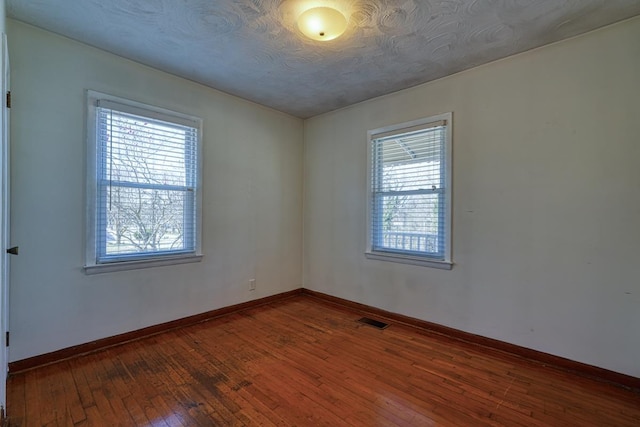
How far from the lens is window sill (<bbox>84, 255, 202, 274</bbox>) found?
252 cm

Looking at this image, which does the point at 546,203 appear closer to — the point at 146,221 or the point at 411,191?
the point at 411,191

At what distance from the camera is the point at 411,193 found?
3219mm

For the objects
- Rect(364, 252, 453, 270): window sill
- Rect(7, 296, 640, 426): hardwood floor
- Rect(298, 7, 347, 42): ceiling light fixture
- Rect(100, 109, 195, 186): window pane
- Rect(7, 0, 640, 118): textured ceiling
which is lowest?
Rect(7, 296, 640, 426): hardwood floor

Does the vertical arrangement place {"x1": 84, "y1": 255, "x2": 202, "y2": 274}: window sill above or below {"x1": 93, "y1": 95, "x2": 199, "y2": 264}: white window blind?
below

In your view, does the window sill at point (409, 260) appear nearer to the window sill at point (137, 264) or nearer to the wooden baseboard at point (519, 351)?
the wooden baseboard at point (519, 351)

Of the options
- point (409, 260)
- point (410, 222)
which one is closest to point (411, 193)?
point (410, 222)

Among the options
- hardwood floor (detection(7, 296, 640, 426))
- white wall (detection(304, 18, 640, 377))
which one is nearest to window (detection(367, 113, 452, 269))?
white wall (detection(304, 18, 640, 377))

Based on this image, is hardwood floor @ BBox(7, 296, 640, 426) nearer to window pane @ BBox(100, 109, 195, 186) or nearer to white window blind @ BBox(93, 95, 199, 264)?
white window blind @ BBox(93, 95, 199, 264)

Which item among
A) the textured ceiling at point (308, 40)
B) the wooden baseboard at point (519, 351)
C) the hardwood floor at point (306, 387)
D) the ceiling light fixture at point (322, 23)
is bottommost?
the hardwood floor at point (306, 387)

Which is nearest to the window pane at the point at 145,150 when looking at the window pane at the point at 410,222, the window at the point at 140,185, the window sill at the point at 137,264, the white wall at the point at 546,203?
the window at the point at 140,185

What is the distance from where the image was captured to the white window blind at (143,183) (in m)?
2.57

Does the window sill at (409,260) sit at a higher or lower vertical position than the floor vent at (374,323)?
higher

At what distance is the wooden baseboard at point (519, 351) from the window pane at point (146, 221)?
229cm

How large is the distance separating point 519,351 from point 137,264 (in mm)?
3540
